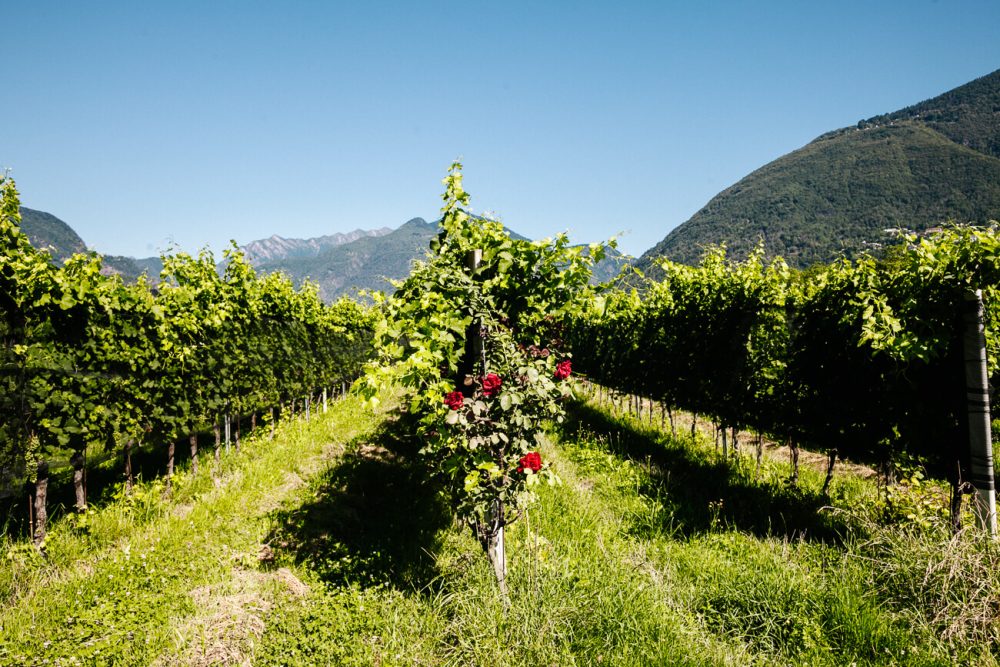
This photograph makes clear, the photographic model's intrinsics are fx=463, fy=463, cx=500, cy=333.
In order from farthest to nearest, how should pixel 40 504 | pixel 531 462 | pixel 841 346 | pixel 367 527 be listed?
pixel 841 346
pixel 367 527
pixel 40 504
pixel 531 462

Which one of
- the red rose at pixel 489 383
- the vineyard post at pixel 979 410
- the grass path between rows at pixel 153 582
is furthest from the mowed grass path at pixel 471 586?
the red rose at pixel 489 383

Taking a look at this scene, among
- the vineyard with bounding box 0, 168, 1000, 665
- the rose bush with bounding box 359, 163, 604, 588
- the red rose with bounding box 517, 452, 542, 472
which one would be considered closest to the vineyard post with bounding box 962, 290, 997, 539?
the vineyard with bounding box 0, 168, 1000, 665

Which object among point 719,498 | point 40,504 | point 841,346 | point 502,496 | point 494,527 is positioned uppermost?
point 841,346

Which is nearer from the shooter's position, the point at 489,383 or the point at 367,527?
the point at 489,383

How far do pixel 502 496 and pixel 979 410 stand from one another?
4306mm

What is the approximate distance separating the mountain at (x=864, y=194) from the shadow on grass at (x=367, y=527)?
10064 centimetres

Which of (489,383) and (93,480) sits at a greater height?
(489,383)

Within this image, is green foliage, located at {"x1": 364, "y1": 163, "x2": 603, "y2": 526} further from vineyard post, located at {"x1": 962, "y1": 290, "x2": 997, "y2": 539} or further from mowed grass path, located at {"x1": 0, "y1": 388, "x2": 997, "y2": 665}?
vineyard post, located at {"x1": 962, "y1": 290, "x2": 997, "y2": 539}

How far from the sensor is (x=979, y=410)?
412 cm

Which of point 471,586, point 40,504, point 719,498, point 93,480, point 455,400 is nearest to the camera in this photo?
point 455,400

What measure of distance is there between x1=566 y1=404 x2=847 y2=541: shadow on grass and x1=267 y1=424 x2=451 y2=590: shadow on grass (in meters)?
2.68

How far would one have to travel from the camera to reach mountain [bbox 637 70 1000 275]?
125m

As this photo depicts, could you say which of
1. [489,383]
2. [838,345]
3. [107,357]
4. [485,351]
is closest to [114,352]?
[107,357]

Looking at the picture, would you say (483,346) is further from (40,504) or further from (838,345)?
(40,504)
